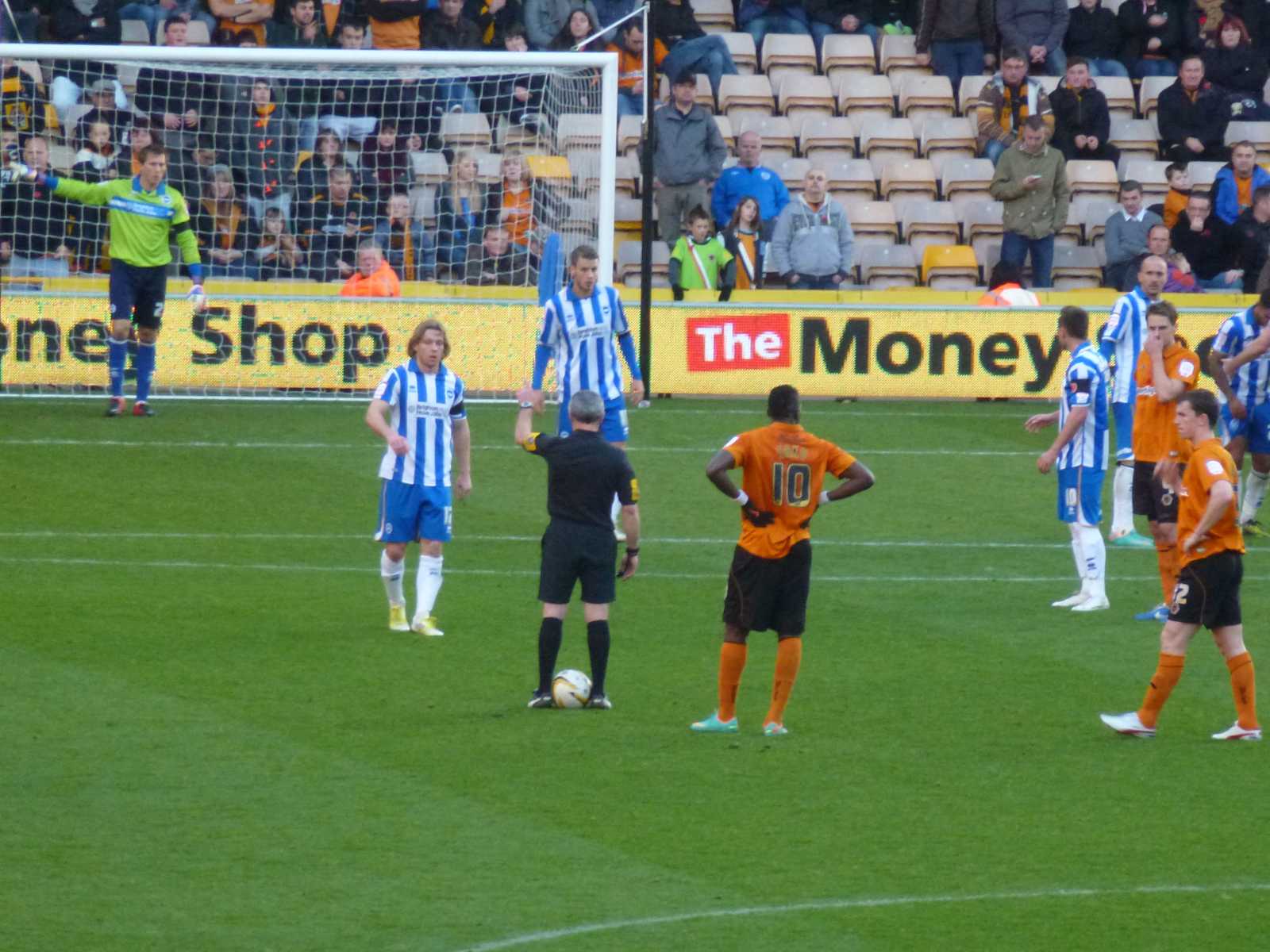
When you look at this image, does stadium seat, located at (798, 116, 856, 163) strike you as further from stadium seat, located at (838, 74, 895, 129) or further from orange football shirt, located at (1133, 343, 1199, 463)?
orange football shirt, located at (1133, 343, 1199, 463)

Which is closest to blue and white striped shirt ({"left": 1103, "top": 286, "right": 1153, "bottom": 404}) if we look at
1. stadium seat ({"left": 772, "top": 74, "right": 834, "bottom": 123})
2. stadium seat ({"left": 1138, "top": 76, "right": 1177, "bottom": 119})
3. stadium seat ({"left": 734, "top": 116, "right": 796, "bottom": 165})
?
stadium seat ({"left": 734, "top": 116, "right": 796, "bottom": 165})

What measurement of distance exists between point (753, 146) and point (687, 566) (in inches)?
359

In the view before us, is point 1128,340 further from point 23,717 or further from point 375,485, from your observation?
point 23,717

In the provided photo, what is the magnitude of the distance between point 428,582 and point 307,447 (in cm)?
669

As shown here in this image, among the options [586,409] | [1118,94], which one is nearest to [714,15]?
[1118,94]

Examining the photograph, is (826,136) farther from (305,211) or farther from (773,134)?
(305,211)

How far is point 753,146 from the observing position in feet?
75.5

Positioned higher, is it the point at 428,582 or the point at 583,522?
the point at 583,522

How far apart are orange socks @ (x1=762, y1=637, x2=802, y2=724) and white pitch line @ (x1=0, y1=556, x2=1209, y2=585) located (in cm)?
426

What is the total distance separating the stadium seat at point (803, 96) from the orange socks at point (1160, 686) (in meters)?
16.2

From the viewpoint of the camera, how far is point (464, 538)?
1591 cm

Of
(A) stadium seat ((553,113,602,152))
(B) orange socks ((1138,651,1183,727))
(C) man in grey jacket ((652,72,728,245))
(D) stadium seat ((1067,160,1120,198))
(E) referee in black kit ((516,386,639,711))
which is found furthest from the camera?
(D) stadium seat ((1067,160,1120,198))

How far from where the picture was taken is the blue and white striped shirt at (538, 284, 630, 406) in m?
14.7

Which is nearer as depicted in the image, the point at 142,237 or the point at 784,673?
the point at 784,673
